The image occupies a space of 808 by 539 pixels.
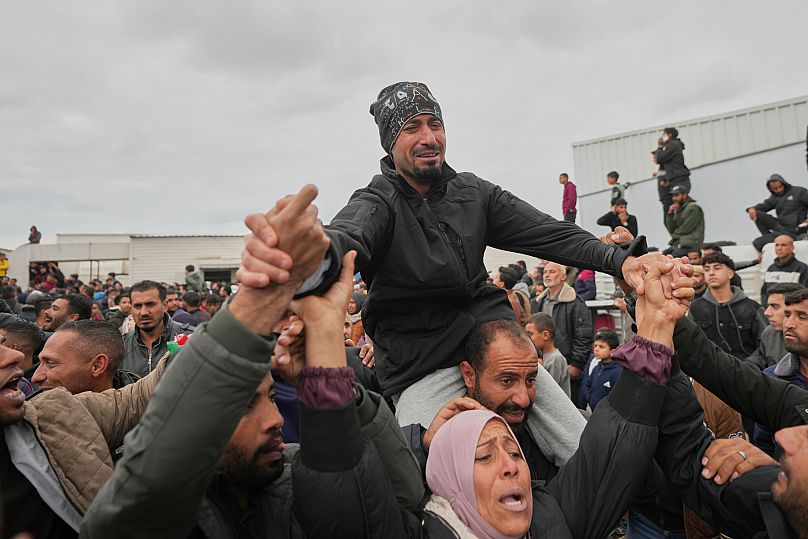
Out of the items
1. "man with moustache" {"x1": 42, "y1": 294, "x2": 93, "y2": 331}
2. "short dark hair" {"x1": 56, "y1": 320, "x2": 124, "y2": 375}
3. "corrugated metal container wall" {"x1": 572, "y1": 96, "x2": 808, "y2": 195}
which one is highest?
"corrugated metal container wall" {"x1": 572, "y1": 96, "x2": 808, "y2": 195}

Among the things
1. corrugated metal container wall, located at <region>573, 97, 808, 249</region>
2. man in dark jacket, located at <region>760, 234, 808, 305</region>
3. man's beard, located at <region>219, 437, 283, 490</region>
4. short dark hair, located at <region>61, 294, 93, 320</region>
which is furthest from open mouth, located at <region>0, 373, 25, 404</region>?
corrugated metal container wall, located at <region>573, 97, 808, 249</region>

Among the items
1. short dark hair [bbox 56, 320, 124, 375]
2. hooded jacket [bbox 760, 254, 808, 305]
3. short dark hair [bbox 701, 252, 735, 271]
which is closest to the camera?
short dark hair [bbox 56, 320, 124, 375]

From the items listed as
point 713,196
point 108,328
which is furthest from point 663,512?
point 713,196

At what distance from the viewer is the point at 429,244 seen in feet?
9.26

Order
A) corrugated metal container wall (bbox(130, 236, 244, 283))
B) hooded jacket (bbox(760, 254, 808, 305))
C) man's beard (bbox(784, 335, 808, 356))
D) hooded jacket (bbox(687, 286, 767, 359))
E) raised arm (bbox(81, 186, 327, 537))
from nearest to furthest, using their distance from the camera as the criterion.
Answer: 1. raised arm (bbox(81, 186, 327, 537))
2. man's beard (bbox(784, 335, 808, 356))
3. hooded jacket (bbox(687, 286, 767, 359))
4. hooded jacket (bbox(760, 254, 808, 305))
5. corrugated metal container wall (bbox(130, 236, 244, 283))

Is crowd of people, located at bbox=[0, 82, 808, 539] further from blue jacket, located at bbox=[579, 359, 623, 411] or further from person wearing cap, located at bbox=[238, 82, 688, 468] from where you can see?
blue jacket, located at bbox=[579, 359, 623, 411]

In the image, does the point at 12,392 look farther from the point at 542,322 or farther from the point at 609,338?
the point at 609,338

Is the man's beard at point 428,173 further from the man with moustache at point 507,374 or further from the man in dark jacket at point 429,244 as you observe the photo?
the man with moustache at point 507,374

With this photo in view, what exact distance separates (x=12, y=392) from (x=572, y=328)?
21.9 ft

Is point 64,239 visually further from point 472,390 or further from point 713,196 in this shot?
point 472,390

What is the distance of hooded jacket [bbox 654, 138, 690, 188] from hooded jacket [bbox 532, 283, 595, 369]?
5183mm

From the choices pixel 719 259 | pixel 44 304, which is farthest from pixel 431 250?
pixel 44 304

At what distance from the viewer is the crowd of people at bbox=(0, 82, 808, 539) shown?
1463mm

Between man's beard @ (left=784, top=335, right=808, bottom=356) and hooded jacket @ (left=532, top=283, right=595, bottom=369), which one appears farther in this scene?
hooded jacket @ (left=532, top=283, right=595, bottom=369)
